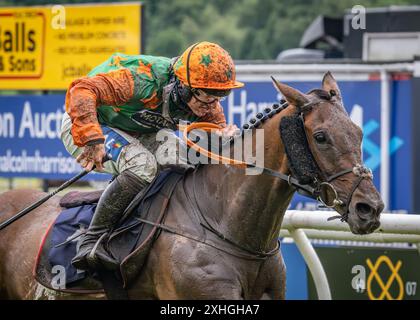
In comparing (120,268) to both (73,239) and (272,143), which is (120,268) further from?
(272,143)

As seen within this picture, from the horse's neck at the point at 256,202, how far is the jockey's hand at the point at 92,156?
2.23 ft

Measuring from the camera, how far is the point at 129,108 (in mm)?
5508

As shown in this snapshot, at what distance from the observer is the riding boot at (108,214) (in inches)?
210

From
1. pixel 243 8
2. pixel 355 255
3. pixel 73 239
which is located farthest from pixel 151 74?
pixel 243 8

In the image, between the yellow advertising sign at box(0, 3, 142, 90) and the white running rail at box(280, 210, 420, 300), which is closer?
the white running rail at box(280, 210, 420, 300)

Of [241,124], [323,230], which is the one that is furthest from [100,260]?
[241,124]

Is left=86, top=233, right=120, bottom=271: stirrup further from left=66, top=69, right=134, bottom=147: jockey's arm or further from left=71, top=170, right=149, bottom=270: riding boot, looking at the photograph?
left=66, top=69, right=134, bottom=147: jockey's arm

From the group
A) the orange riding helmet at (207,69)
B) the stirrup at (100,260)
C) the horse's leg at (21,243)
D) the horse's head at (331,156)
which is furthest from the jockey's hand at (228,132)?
the horse's leg at (21,243)

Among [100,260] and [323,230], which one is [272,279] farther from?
[323,230]

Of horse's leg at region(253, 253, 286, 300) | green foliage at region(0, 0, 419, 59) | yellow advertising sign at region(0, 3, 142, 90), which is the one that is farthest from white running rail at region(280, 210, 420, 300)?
green foliage at region(0, 0, 419, 59)

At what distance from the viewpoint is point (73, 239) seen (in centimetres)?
562

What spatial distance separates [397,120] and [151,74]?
3998 millimetres

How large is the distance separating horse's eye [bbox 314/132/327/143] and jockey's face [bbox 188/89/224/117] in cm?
76

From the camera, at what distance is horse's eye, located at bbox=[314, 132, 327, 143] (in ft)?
15.8
